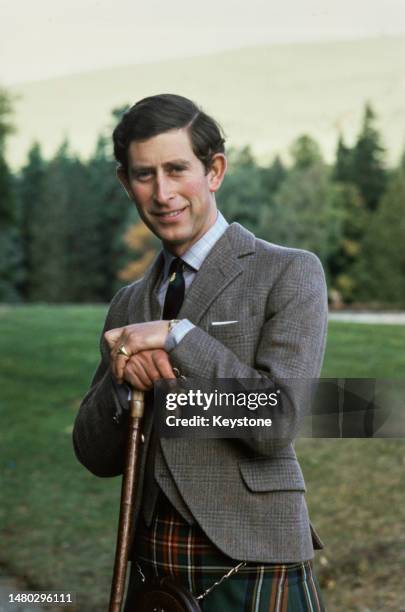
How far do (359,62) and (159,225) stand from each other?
9859 millimetres

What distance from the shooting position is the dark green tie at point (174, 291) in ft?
6.33

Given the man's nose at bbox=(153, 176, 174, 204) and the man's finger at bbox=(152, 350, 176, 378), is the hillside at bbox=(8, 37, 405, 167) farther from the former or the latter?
the man's finger at bbox=(152, 350, 176, 378)

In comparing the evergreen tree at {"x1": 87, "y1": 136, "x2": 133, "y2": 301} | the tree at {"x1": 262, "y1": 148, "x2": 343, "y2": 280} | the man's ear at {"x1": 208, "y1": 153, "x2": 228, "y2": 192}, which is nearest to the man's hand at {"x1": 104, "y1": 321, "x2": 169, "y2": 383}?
the man's ear at {"x1": 208, "y1": 153, "x2": 228, "y2": 192}

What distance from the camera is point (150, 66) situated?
6.63 m

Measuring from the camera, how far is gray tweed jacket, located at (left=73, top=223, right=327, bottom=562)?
1742 mm

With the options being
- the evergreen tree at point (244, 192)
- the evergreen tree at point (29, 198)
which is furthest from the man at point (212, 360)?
the evergreen tree at point (29, 198)

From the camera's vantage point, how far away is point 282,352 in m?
1.75

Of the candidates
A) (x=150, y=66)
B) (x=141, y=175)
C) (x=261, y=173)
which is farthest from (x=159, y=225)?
(x=261, y=173)

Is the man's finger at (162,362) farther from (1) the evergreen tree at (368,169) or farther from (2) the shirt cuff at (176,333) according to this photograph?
(1) the evergreen tree at (368,169)

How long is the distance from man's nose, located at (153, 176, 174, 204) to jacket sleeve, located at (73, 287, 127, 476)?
0.32 m

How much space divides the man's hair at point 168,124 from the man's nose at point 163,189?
0.08 metres

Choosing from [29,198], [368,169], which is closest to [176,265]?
[368,169]

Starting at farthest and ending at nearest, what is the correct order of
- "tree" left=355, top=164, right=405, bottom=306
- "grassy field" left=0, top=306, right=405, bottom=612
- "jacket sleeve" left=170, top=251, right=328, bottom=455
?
"tree" left=355, top=164, right=405, bottom=306, "grassy field" left=0, top=306, right=405, bottom=612, "jacket sleeve" left=170, top=251, right=328, bottom=455

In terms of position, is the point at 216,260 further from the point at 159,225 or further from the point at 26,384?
the point at 26,384
